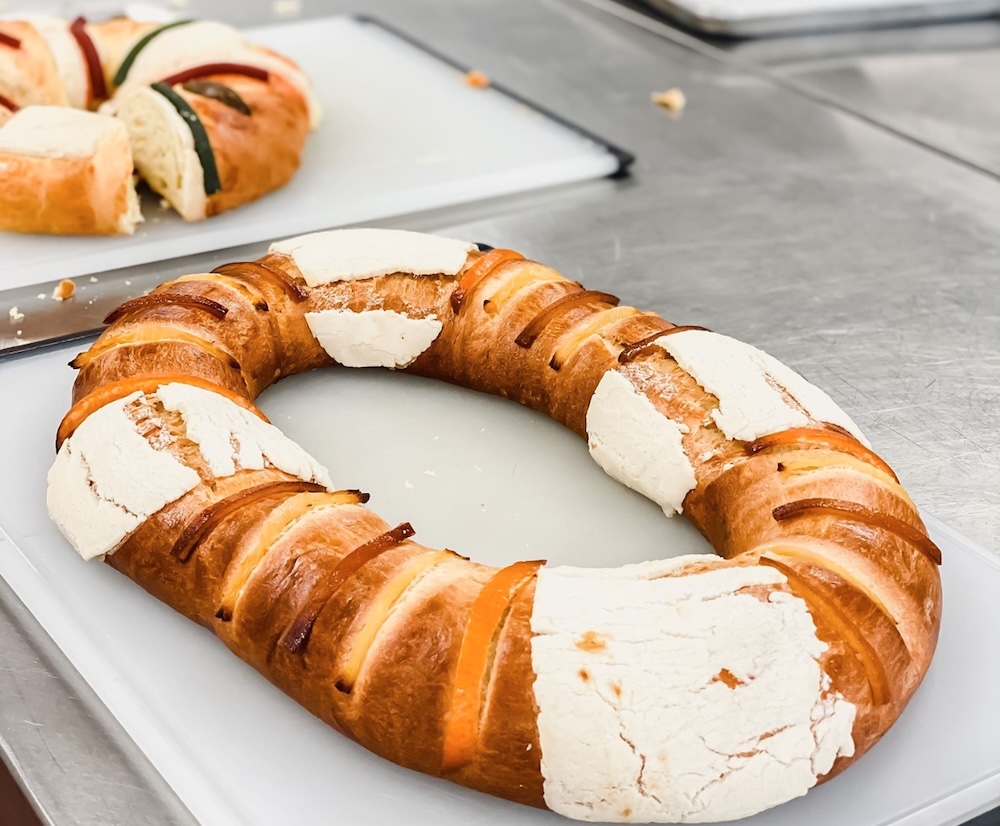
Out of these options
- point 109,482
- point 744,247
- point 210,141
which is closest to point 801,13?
point 744,247

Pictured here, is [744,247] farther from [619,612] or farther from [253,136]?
[619,612]

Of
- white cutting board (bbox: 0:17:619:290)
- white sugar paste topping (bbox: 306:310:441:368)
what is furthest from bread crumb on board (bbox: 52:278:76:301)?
white sugar paste topping (bbox: 306:310:441:368)

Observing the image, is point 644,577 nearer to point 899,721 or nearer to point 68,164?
point 899,721

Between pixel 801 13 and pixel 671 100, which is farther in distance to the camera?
pixel 801 13

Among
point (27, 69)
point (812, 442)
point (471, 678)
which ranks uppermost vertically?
point (27, 69)

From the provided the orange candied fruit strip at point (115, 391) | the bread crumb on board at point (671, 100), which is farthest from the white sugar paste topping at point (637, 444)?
the bread crumb on board at point (671, 100)

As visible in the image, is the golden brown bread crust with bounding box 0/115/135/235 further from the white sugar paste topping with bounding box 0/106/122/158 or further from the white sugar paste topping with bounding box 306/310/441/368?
the white sugar paste topping with bounding box 306/310/441/368

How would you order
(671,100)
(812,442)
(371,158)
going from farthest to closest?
(671,100) → (371,158) → (812,442)

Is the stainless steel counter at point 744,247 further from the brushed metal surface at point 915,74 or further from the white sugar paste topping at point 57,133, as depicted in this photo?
the white sugar paste topping at point 57,133
